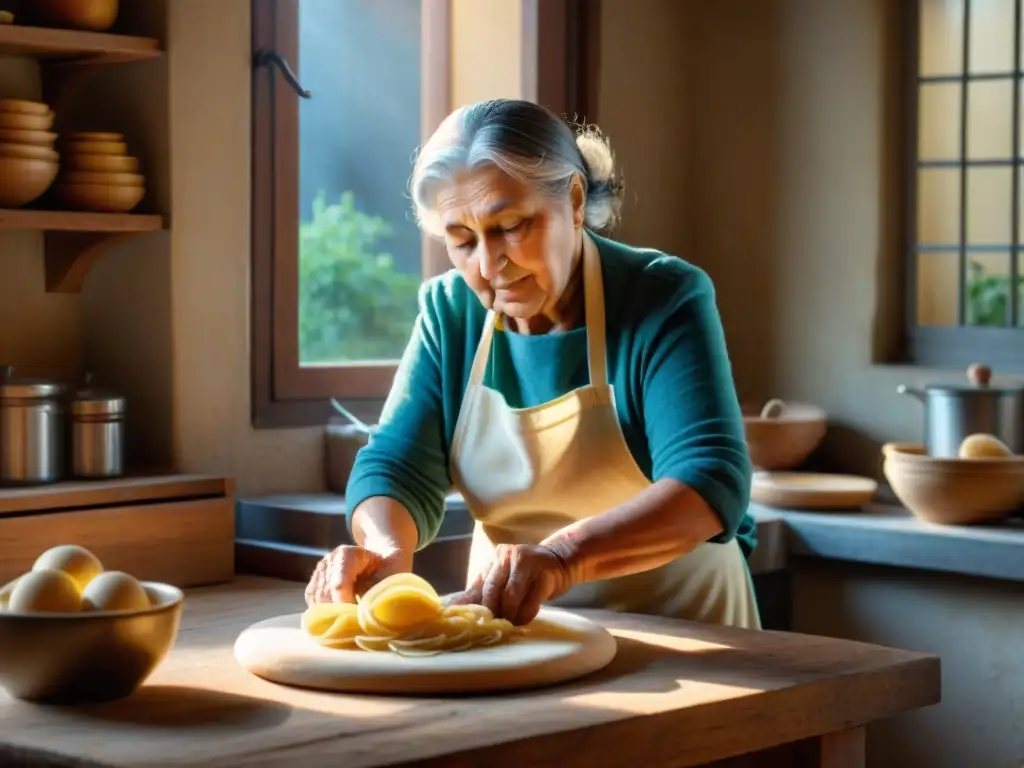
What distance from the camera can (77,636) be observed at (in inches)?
70.5

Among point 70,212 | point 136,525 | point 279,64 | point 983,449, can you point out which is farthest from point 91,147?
point 983,449

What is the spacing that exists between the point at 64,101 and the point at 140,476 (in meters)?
0.72

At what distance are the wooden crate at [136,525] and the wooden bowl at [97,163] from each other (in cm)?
55

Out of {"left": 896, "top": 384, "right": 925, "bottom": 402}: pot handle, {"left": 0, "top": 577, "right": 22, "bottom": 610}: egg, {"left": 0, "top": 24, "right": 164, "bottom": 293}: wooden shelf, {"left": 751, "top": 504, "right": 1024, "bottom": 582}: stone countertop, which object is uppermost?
{"left": 0, "top": 24, "right": 164, "bottom": 293}: wooden shelf

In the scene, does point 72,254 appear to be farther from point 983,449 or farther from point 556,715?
point 983,449

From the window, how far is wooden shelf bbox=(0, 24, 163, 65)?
A: 2.01 metres

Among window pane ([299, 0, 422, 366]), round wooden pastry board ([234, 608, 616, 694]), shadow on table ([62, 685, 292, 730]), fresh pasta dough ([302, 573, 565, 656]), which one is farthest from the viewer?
window pane ([299, 0, 422, 366])

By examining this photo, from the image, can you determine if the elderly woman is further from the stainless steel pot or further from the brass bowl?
the stainless steel pot

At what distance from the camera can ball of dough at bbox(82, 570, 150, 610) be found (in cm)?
183

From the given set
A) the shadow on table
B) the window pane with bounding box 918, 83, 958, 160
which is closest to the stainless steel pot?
the window pane with bounding box 918, 83, 958, 160

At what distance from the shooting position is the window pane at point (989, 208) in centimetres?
429

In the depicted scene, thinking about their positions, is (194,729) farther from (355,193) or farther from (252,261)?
(355,193)

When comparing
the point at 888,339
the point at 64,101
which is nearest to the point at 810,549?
the point at 888,339

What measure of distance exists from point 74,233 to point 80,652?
Answer: 4.80 feet
